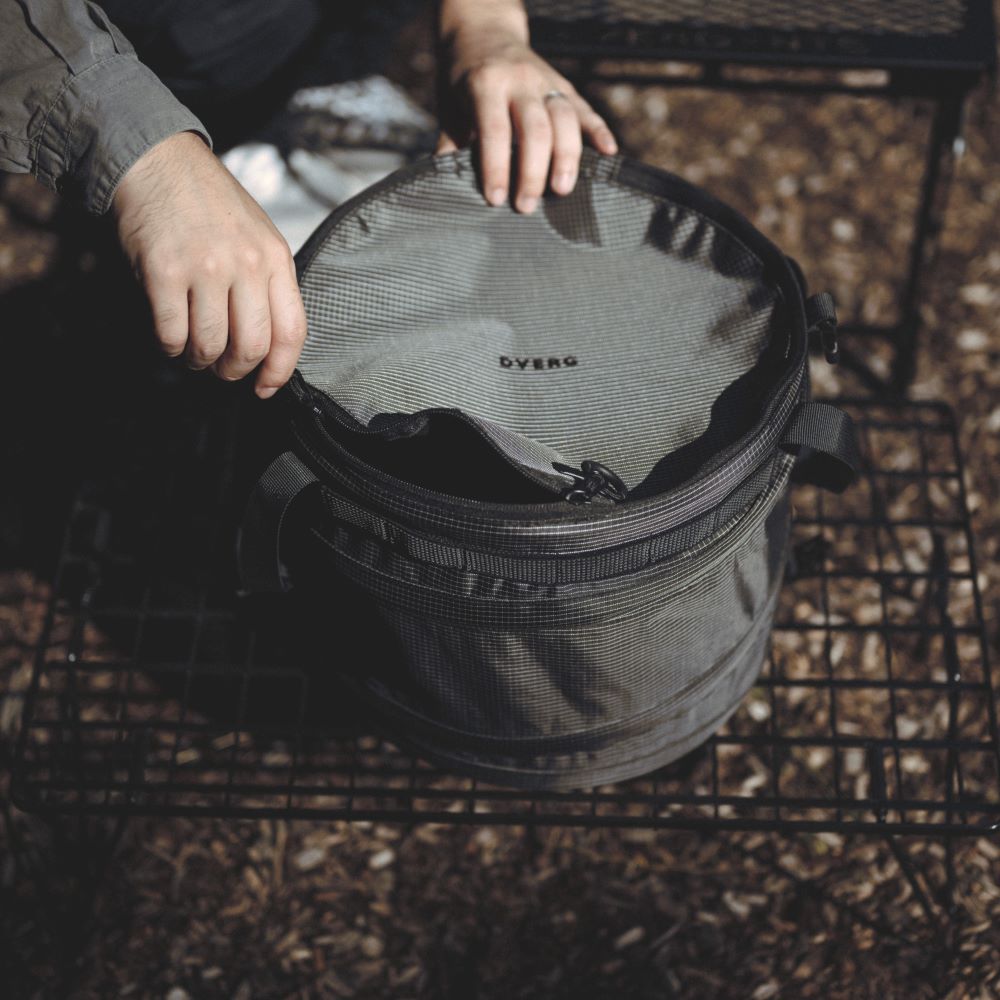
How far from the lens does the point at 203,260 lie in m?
1.29

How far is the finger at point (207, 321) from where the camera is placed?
129 cm

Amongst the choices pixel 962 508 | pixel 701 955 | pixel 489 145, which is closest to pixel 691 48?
pixel 489 145

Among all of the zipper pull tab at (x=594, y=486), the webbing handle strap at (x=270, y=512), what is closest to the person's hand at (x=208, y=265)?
the webbing handle strap at (x=270, y=512)

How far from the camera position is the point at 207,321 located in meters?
1.30

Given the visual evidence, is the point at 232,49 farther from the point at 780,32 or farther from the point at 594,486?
the point at 594,486

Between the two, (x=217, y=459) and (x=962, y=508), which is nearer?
(x=962, y=508)

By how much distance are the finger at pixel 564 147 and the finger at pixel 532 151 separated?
1cm

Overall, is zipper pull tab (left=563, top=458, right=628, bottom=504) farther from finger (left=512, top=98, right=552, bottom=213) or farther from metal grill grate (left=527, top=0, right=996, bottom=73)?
metal grill grate (left=527, top=0, right=996, bottom=73)

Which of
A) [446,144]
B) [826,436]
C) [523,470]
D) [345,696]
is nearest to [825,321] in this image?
[826,436]

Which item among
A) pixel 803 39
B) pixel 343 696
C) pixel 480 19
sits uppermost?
pixel 480 19

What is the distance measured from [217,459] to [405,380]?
46.1 inches

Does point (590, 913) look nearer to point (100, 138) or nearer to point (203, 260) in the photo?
point (203, 260)

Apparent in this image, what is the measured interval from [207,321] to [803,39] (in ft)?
4.63

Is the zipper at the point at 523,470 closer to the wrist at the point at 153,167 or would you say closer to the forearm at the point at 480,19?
the wrist at the point at 153,167
